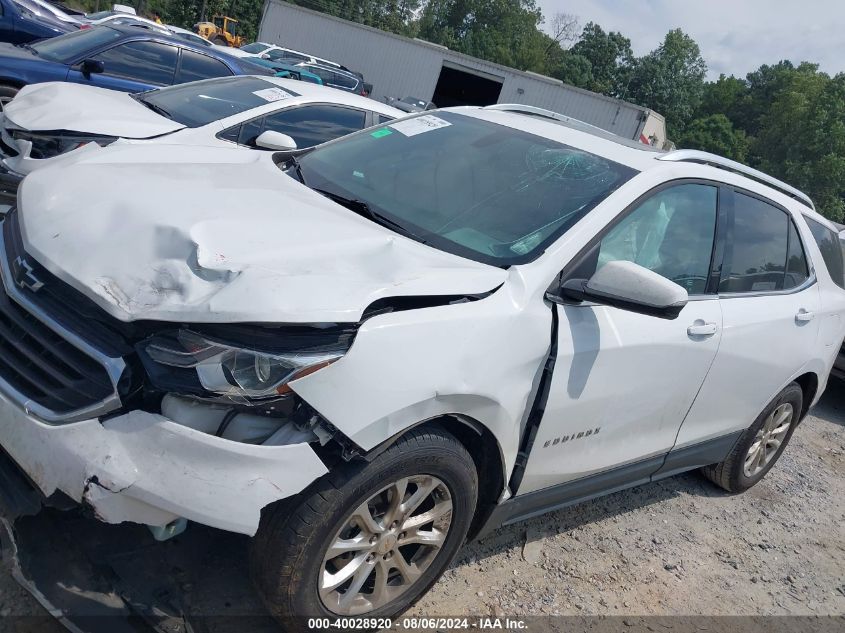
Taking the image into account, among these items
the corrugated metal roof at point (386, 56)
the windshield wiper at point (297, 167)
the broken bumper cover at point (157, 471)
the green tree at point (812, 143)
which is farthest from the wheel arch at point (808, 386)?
the green tree at point (812, 143)

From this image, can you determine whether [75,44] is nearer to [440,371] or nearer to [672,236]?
[672,236]

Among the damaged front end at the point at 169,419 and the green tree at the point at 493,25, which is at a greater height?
the green tree at the point at 493,25

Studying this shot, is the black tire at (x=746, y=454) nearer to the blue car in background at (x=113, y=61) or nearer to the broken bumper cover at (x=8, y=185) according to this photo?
the broken bumper cover at (x=8, y=185)

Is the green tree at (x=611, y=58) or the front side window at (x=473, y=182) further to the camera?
the green tree at (x=611, y=58)

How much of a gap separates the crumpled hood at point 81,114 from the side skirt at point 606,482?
428 cm

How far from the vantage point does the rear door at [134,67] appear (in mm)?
7648

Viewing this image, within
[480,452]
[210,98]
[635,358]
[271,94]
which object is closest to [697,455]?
[635,358]

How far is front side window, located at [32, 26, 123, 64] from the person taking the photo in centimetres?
750

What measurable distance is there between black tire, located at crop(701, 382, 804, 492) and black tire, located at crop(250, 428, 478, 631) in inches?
99.6

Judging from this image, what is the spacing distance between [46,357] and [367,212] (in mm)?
1303

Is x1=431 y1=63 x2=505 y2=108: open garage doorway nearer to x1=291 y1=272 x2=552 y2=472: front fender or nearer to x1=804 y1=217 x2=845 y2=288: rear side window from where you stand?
x1=804 y1=217 x2=845 y2=288: rear side window

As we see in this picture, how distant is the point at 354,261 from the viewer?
237cm

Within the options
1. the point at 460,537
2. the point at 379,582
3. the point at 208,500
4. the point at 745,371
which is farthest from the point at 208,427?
the point at 745,371

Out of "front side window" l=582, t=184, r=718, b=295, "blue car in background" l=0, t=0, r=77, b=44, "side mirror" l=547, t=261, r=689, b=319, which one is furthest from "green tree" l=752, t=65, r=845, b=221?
"side mirror" l=547, t=261, r=689, b=319
